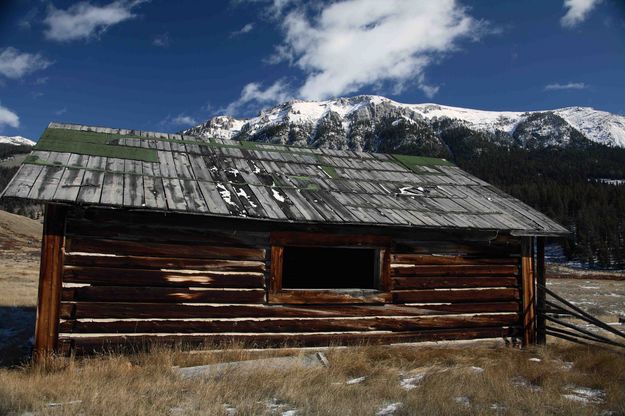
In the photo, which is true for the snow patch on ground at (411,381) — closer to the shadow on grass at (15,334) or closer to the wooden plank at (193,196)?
the wooden plank at (193,196)

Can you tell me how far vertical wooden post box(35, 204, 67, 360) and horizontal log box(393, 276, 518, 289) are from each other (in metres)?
5.34

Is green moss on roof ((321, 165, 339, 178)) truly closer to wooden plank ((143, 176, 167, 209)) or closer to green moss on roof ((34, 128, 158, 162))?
green moss on roof ((34, 128, 158, 162))

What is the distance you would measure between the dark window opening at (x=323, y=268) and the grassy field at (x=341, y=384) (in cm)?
452

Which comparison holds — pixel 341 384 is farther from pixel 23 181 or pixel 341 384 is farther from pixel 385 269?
pixel 23 181

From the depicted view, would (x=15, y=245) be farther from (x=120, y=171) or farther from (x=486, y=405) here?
(x=486, y=405)

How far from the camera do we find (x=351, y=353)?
7523mm

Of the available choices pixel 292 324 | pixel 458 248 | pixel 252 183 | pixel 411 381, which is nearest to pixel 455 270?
pixel 458 248

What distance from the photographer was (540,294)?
380 inches

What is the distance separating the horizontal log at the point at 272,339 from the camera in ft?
22.6

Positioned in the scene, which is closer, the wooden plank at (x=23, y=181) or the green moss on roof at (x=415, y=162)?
the wooden plank at (x=23, y=181)

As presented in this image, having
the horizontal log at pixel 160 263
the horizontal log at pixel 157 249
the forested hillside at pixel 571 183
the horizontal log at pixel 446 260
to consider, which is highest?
the forested hillside at pixel 571 183

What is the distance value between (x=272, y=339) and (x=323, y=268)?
557cm

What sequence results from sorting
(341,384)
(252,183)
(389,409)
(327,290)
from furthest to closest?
(252,183), (327,290), (341,384), (389,409)

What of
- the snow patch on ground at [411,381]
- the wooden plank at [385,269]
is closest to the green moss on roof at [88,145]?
the wooden plank at [385,269]
